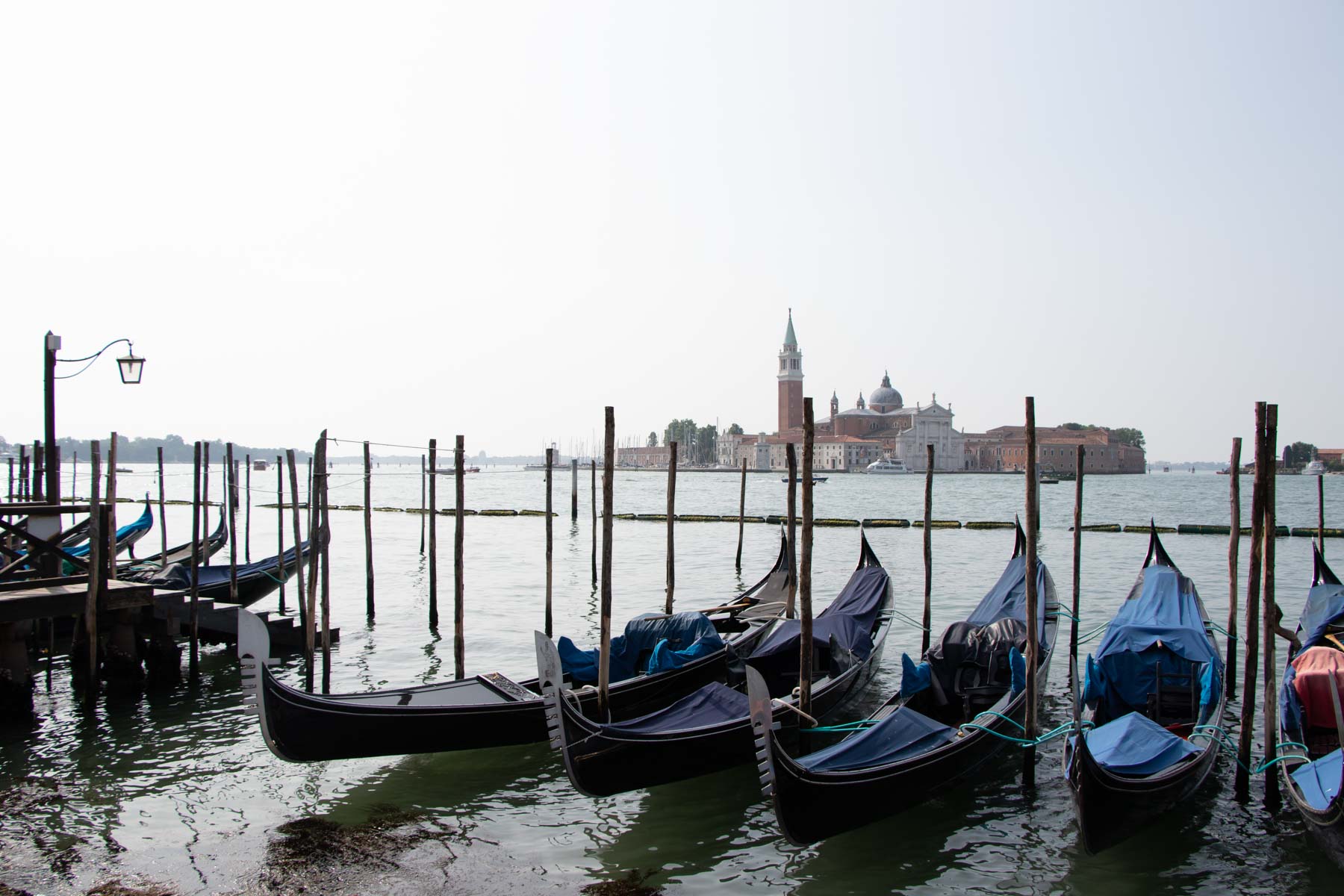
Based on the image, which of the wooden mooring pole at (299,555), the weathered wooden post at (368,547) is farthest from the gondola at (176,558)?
the wooden mooring pole at (299,555)

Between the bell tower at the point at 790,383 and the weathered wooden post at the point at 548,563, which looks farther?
the bell tower at the point at 790,383

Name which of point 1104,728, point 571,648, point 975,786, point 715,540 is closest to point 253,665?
point 571,648

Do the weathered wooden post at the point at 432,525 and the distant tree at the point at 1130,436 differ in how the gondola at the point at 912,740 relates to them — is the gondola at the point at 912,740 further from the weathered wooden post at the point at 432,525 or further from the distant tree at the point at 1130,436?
the distant tree at the point at 1130,436

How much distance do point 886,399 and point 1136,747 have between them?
83.5 meters

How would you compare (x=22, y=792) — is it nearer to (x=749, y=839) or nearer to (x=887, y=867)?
(x=749, y=839)

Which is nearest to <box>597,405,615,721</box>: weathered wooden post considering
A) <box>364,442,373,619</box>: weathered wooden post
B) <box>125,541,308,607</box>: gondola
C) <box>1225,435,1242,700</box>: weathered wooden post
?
<box>1225,435,1242,700</box>: weathered wooden post

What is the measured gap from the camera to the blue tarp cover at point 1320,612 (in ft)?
20.0

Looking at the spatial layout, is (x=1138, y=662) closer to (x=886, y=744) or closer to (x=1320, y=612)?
(x=886, y=744)

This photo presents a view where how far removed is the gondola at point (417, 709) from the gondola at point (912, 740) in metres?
0.83

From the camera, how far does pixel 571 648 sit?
529 centimetres

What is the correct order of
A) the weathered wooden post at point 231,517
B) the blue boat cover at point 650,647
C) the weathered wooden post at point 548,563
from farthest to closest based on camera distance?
the weathered wooden post at point 231,517
the weathered wooden post at point 548,563
the blue boat cover at point 650,647

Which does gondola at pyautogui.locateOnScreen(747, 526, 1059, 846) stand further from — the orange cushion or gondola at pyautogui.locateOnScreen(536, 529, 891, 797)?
the orange cushion

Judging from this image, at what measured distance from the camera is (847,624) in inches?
246

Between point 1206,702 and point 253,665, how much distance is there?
421cm
